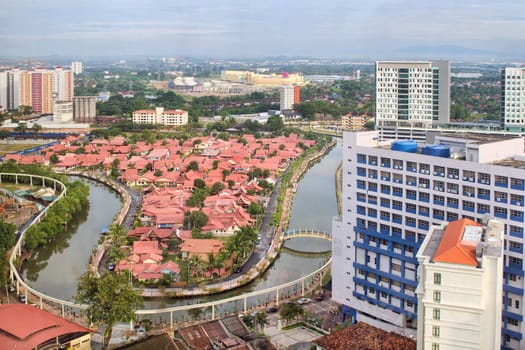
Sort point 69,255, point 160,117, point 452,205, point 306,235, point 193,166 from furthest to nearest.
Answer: point 160,117, point 193,166, point 306,235, point 69,255, point 452,205

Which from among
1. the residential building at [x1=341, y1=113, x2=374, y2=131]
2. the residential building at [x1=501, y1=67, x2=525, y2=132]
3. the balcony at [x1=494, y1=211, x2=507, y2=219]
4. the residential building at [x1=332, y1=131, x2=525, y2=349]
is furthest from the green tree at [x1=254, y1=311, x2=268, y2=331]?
the residential building at [x1=341, y1=113, x2=374, y2=131]

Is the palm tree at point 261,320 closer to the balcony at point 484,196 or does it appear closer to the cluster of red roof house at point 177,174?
the cluster of red roof house at point 177,174

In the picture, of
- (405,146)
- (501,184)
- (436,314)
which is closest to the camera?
(436,314)

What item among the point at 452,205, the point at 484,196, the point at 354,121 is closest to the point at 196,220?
the point at 452,205

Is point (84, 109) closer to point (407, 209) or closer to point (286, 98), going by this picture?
point (286, 98)

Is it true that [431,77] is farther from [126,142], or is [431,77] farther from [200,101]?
[200,101]

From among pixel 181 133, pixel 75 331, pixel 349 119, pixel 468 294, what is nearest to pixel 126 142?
pixel 181 133

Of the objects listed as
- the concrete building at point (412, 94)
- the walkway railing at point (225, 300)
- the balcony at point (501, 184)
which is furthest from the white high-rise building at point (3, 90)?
the balcony at point (501, 184)
